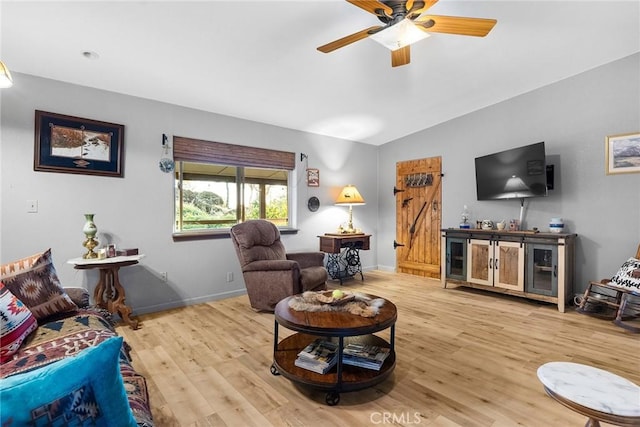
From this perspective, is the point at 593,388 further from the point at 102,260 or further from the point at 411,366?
the point at 102,260

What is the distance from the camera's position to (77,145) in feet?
9.80

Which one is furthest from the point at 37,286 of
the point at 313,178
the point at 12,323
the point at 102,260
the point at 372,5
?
the point at 313,178

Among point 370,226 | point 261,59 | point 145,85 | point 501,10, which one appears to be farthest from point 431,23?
point 370,226

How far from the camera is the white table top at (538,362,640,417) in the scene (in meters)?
1.09

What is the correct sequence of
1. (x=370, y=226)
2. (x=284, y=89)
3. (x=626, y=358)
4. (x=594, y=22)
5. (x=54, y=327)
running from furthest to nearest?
1. (x=370, y=226)
2. (x=284, y=89)
3. (x=594, y=22)
4. (x=626, y=358)
5. (x=54, y=327)

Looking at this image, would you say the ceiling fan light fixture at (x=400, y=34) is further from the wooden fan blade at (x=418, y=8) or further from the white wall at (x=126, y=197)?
the white wall at (x=126, y=197)

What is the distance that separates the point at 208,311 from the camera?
3434mm

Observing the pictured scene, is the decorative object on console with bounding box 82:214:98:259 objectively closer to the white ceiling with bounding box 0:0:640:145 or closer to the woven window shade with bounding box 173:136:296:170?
the woven window shade with bounding box 173:136:296:170

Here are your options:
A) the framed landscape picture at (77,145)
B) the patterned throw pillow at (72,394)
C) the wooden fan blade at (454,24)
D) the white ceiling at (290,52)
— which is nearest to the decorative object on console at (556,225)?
the white ceiling at (290,52)

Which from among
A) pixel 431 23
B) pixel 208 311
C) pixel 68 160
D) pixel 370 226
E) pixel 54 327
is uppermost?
pixel 431 23

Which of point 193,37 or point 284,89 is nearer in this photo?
point 193,37

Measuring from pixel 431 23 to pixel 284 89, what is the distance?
179cm

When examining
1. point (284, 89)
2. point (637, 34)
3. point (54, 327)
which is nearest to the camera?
point (54, 327)

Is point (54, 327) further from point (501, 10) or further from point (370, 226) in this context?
point (370, 226)
